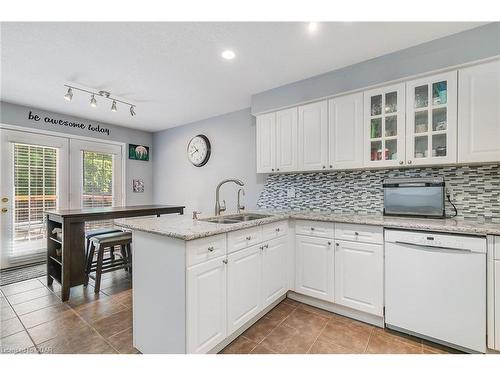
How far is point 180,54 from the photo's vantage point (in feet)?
6.94

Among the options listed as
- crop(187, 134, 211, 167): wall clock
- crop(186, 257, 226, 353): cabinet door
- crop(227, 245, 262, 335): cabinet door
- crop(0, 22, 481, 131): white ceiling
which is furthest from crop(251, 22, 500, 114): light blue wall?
crop(186, 257, 226, 353): cabinet door

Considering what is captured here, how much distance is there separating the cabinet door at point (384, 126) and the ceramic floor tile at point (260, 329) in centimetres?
171

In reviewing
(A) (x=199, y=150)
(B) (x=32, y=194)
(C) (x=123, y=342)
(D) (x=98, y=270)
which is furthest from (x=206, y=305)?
(B) (x=32, y=194)

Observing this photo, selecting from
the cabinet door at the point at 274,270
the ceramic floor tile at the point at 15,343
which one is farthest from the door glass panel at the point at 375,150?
the ceramic floor tile at the point at 15,343

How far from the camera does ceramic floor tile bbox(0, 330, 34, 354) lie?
1.70 metres

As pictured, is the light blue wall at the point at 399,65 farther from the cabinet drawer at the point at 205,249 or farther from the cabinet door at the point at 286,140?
the cabinet drawer at the point at 205,249

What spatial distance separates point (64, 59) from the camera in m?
2.16

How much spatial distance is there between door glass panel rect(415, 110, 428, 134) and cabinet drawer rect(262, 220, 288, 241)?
145cm

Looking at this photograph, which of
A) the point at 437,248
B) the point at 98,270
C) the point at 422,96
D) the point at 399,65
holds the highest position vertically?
the point at 399,65

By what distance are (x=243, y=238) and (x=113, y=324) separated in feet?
4.57

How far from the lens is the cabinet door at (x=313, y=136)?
2.49m

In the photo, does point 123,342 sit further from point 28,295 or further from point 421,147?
point 421,147
